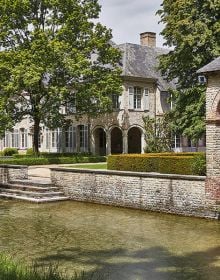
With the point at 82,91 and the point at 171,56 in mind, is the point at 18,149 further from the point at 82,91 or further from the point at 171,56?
the point at 171,56

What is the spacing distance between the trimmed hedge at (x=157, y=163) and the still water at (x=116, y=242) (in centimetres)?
300

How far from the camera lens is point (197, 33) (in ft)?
87.5

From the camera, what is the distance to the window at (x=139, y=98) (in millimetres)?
39469

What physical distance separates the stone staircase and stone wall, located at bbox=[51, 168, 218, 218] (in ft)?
1.44

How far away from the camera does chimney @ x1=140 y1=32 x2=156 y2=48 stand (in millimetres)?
45938

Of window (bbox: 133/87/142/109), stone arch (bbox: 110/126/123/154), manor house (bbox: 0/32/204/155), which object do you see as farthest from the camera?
stone arch (bbox: 110/126/123/154)

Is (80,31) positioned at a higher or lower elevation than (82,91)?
higher

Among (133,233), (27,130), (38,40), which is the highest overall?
(38,40)

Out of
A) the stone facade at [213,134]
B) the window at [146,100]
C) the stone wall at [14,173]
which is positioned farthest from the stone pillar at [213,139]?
the window at [146,100]

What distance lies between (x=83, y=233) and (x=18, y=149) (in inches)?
1375

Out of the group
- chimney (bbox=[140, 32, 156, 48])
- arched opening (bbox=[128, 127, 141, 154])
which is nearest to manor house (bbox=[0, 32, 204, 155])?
arched opening (bbox=[128, 127, 141, 154])

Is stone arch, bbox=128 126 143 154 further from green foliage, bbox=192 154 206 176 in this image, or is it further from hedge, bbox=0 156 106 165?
green foliage, bbox=192 154 206 176

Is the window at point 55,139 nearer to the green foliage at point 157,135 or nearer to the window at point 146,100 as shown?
the window at point 146,100

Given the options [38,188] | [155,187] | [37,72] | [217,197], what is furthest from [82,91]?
[217,197]
